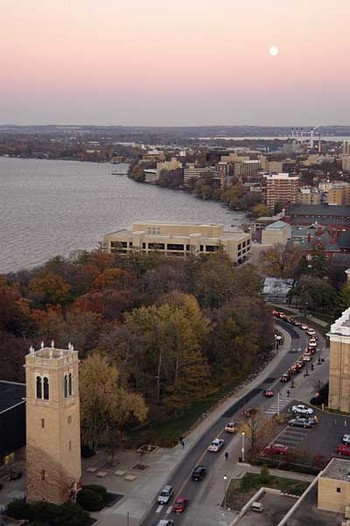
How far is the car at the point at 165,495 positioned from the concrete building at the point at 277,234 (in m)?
48.0

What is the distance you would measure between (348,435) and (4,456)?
11910mm

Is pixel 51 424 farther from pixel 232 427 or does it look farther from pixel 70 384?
pixel 232 427

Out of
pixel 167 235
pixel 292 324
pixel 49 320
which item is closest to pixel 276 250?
pixel 167 235

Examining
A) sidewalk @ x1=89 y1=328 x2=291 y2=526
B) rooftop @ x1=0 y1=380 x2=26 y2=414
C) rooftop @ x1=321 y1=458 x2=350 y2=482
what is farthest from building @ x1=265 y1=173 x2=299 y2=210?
rooftop @ x1=321 y1=458 x2=350 y2=482

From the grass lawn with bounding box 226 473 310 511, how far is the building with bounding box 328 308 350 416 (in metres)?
7.61

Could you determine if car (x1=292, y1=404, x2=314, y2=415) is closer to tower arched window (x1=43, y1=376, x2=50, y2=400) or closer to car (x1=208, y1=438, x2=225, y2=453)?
car (x1=208, y1=438, x2=225, y2=453)

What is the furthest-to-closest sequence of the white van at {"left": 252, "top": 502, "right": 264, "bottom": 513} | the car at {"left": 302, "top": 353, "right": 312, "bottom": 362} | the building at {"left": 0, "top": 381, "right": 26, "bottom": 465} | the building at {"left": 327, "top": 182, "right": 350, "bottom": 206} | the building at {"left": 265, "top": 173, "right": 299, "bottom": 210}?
the building at {"left": 265, "top": 173, "right": 299, "bottom": 210} → the building at {"left": 327, "top": 182, "right": 350, "bottom": 206} → the car at {"left": 302, "top": 353, "right": 312, "bottom": 362} → the building at {"left": 0, "top": 381, "right": 26, "bottom": 465} → the white van at {"left": 252, "top": 502, "right": 264, "bottom": 513}

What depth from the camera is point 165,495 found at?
2372cm

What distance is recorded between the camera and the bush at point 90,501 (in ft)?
76.0

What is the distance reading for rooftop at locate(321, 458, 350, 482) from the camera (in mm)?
19641

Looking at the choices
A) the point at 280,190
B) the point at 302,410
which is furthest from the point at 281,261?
the point at 280,190

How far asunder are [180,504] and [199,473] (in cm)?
216

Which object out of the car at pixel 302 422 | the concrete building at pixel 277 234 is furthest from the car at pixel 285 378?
the concrete building at pixel 277 234

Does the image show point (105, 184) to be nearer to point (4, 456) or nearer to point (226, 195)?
point (226, 195)
